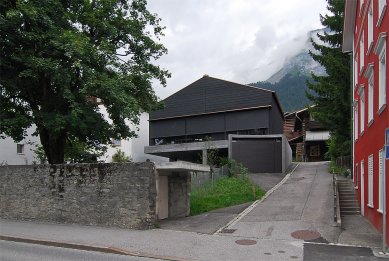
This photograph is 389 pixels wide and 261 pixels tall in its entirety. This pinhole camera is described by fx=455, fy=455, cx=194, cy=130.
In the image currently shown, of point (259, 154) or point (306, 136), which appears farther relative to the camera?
point (306, 136)

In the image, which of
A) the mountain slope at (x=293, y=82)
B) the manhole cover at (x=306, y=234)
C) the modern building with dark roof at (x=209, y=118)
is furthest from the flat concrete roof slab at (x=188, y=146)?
the mountain slope at (x=293, y=82)

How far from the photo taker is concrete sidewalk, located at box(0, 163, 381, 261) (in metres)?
11.0

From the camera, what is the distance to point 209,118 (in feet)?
131

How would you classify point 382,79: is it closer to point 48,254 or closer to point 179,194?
point 179,194

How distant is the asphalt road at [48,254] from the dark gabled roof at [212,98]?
26.6 metres

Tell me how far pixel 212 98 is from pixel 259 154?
10832mm

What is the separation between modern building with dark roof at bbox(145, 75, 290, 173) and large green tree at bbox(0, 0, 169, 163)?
15.8 meters

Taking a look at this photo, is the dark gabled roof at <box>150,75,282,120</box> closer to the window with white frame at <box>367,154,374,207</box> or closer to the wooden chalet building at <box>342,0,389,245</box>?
the wooden chalet building at <box>342,0,389,245</box>

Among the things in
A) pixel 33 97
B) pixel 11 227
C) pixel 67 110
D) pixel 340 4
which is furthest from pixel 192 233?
pixel 340 4

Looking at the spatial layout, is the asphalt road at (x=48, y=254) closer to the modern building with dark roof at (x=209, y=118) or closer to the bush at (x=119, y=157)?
the modern building with dark roof at (x=209, y=118)

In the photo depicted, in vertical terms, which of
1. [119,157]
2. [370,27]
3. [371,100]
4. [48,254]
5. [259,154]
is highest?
[370,27]

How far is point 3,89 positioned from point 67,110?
2.56 meters

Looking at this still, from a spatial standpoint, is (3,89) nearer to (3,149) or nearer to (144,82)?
(144,82)

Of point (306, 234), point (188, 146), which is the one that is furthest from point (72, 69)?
point (188, 146)
